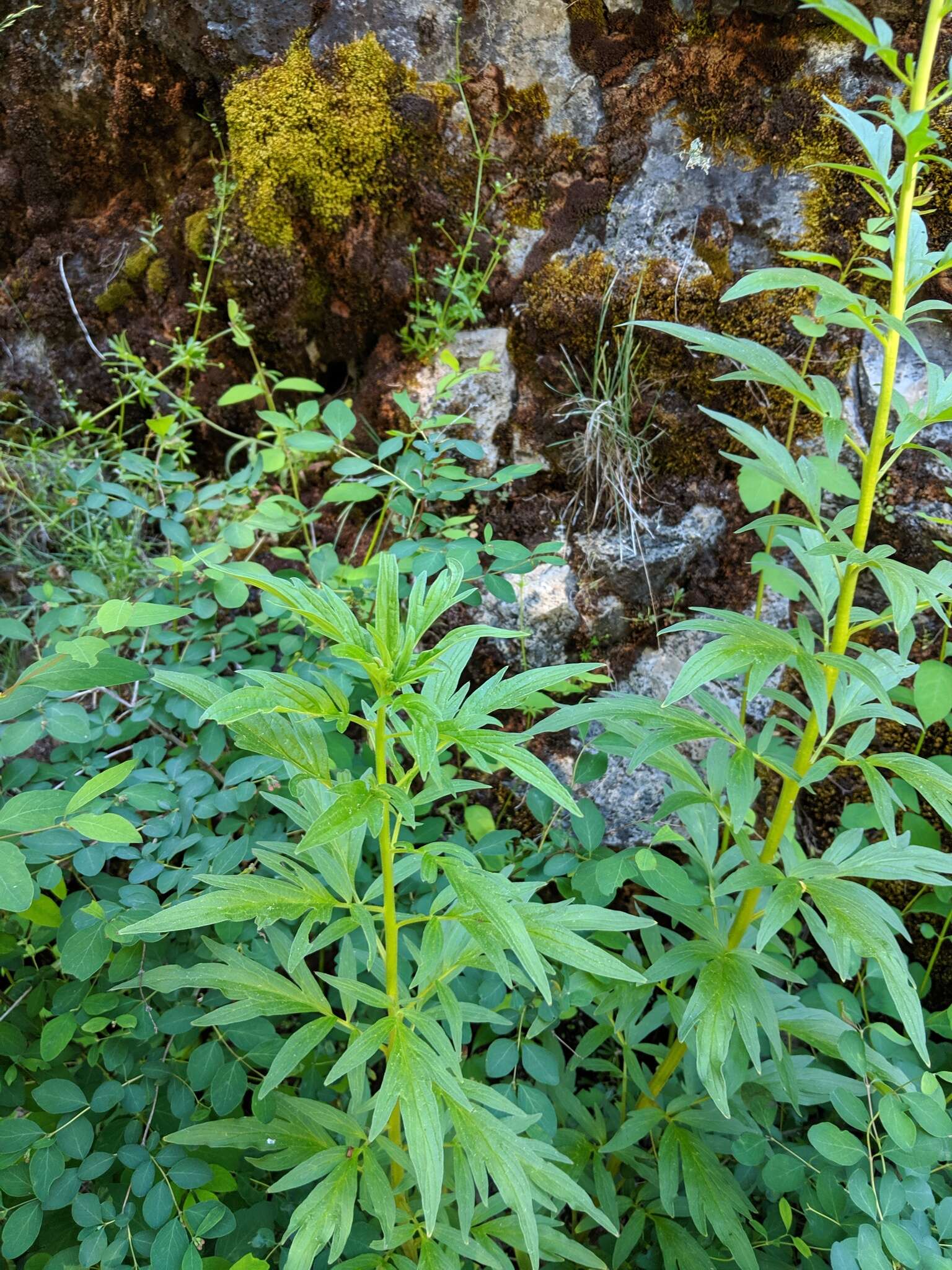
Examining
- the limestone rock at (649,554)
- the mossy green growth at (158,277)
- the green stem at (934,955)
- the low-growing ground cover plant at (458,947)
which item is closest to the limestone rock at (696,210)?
the limestone rock at (649,554)

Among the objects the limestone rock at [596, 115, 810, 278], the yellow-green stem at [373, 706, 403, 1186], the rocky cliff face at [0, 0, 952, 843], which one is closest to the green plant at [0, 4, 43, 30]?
the rocky cliff face at [0, 0, 952, 843]

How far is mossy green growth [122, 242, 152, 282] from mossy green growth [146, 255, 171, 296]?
0.08 ft

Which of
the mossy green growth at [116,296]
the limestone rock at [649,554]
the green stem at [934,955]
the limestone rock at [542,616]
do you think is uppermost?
the mossy green growth at [116,296]

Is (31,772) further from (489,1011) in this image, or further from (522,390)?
(522,390)

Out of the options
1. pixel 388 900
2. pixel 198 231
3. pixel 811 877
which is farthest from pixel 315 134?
pixel 811 877

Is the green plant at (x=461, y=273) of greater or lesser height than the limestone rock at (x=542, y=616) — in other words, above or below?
above

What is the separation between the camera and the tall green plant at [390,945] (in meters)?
0.99

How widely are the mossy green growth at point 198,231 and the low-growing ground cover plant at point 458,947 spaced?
4.95ft

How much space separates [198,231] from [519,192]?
1.07 m

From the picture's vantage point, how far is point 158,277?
109 inches

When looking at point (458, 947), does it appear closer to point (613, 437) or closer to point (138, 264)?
point (613, 437)

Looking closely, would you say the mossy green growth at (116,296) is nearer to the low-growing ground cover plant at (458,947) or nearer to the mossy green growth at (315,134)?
the mossy green growth at (315,134)

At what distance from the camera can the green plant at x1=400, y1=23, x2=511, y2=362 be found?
245cm

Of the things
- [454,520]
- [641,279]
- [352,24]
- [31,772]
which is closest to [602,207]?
[641,279]
